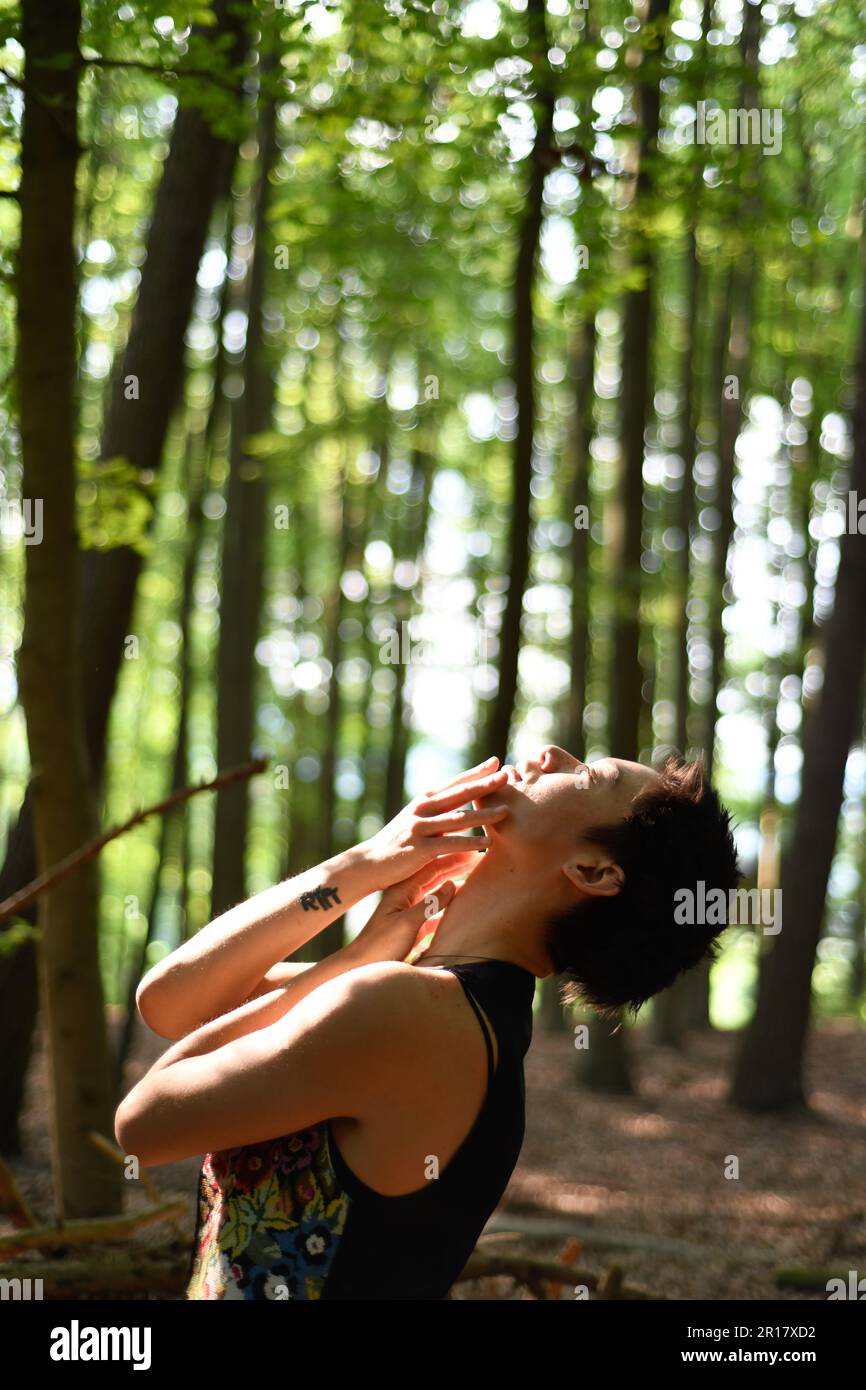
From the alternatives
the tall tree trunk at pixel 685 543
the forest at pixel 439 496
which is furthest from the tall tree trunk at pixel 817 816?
the tall tree trunk at pixel 685 543

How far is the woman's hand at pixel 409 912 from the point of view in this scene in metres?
1.97

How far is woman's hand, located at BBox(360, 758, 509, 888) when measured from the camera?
1926 millimetres

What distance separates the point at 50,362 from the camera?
153 inches

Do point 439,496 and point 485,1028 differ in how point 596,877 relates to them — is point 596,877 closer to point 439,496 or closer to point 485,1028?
point 485,1028

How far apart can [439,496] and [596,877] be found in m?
20.0

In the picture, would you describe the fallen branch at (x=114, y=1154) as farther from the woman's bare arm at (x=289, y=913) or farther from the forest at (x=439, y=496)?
the woman's bare arm at (x=289, y=913)

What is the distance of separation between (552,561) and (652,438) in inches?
233

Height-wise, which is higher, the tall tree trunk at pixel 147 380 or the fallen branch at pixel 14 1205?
the tall tree trunk at pixel 147 380

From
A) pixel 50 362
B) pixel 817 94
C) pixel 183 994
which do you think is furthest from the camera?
pixel 817 94

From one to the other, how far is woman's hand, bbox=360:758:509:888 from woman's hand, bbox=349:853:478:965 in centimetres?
7

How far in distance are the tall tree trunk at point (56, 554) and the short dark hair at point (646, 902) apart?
260 cm

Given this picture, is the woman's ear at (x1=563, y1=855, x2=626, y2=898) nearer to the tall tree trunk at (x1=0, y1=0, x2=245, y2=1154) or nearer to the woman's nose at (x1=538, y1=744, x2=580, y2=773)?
the woman's nose at (x1=538, y1=744, x2=580, y2=773)

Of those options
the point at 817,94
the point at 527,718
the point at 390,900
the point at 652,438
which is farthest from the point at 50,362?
the point at 527,718

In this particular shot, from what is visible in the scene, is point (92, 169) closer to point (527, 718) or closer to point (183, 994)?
point (183, 994)
